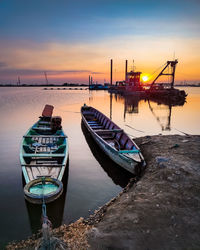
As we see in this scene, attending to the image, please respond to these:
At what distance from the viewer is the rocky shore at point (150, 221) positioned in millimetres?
3795

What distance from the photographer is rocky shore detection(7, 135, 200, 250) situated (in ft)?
12.5

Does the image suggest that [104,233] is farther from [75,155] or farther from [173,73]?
[173,73]

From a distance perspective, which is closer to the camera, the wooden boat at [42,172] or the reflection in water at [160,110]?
the wooden boat at [42,172]

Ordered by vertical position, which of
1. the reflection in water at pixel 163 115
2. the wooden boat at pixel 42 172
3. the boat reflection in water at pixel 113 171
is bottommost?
the boat reflection in water at pixel 113 171

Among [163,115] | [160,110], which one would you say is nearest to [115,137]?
[163,115]

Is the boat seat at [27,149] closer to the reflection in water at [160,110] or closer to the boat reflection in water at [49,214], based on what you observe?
the boat reflection in water at [49,214]

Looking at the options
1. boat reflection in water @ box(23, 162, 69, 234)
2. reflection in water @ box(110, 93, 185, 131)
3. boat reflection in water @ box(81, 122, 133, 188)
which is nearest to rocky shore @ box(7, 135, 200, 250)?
boat reflection in water @ box(23, 162, 69, 234)

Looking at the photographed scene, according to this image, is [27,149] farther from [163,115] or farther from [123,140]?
[163,115]

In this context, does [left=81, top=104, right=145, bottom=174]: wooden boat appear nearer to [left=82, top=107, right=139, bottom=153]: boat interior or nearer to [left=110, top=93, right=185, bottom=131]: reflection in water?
[left=82, top=107, right=139, bottom=153]: boat interior

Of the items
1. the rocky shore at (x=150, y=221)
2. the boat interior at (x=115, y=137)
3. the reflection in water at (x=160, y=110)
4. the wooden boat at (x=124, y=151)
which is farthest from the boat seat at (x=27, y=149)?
the reflection in water at (x=160, y=110)

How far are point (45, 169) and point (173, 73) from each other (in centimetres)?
5457

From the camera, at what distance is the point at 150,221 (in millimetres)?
4387

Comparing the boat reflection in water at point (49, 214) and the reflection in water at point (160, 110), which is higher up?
the reflection in water at point (160, 110)

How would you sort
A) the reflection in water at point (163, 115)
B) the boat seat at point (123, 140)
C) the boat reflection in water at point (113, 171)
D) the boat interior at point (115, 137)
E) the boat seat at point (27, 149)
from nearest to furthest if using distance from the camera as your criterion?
the boat reflection in water at point (113, 171), the boat seat at point (27, 149), the boat interior at point (115, 137), the boat seat at point (123, 140), the reflection in water at point (163, 115)
